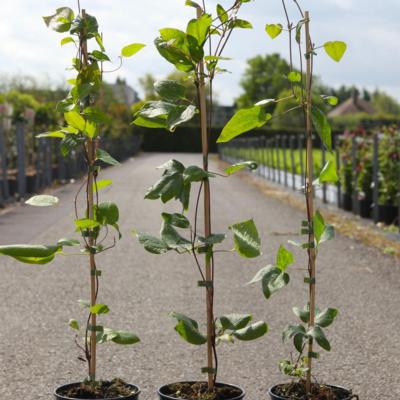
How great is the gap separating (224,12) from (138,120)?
1.53 feet

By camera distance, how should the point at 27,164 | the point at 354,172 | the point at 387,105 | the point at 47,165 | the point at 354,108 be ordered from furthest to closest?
the point at 387,105 < the point at 354,108 < the point at 47,165 < the point at 27,164 < the point at 354,172

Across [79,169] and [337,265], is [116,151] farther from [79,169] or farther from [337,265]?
[337,265]

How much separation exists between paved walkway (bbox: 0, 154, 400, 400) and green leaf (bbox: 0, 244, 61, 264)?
5.21 feet

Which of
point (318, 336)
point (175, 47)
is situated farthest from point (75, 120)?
point (318, 336)

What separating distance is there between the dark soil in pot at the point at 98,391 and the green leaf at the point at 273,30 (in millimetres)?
1313

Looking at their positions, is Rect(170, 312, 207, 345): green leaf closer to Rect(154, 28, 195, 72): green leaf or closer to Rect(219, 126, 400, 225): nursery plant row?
Rect(154, 28, 195, 72): green leaf

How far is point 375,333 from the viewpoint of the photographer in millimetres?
6172

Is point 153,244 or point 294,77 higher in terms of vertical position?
point 294,77

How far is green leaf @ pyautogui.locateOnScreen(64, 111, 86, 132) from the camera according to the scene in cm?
321

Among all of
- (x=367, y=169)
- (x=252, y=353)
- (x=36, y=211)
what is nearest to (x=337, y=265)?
(x=252, y=353)

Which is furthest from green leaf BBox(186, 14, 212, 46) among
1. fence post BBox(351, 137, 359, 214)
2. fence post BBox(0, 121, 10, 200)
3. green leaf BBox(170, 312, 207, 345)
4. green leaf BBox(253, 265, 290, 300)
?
fence post BBox(0, 121, 10, 200)

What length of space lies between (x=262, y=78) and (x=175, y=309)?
388 ft

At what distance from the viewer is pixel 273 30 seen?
10.8 ft

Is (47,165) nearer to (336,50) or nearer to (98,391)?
(98,391)
